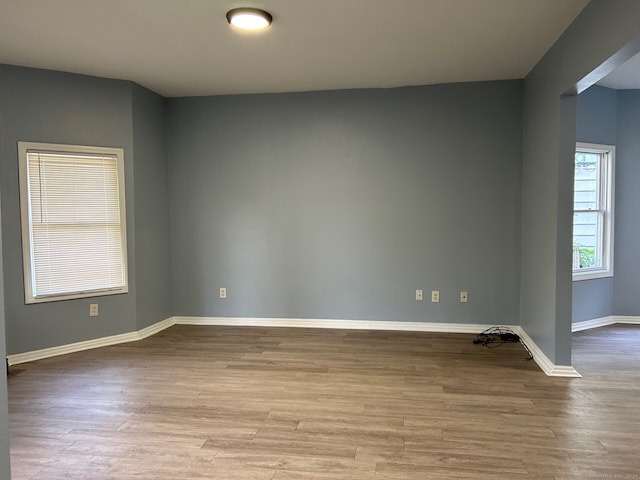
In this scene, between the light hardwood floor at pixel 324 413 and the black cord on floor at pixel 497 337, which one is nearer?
the light hardwood floor at pixel 324 413

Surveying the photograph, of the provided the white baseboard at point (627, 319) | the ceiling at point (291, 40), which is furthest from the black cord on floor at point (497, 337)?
the ceiling at point (291, 40)

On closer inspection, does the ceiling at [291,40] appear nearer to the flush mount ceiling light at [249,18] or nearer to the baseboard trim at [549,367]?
the flush mount ceiling light at [249,18]

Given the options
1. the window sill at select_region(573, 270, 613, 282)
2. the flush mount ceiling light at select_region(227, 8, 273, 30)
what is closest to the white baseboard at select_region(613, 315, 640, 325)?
the window sill at select_region(573, 270, 613, 282)

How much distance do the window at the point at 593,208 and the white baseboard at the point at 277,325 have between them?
0.88 meters

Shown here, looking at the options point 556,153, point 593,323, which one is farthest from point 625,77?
point 593,323

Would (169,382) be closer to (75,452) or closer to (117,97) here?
(75,452)

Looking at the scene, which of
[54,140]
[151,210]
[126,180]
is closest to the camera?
[54,140]

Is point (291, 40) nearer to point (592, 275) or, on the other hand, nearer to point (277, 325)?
point (277, 325)

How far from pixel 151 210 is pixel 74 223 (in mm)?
773

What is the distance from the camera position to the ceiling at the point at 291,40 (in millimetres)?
2754

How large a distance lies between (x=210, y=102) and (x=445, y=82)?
256 cm

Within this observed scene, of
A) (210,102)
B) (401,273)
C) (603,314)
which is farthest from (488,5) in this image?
(603,314)

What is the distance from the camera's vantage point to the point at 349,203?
184 inches

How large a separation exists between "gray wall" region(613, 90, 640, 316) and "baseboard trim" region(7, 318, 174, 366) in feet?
17.2
